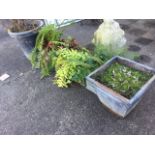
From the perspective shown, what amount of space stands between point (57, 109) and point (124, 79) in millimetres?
840

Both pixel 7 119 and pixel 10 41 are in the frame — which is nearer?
pixel 7 119

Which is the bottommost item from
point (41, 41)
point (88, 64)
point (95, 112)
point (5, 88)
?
point (95, 112)

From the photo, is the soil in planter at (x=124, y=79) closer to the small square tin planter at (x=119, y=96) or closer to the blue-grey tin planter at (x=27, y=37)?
the small square tin planter at (x=119, y=96)

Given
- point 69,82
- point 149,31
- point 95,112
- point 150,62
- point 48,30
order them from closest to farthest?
point 95,112 < point 69,82 < point 48,30 < point 150,62 < point 149,31

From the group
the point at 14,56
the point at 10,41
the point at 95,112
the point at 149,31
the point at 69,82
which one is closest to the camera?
the point at 95,112

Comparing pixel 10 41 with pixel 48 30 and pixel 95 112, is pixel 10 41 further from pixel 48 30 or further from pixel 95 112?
pixel 95 112

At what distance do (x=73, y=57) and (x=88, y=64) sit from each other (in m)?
0.19

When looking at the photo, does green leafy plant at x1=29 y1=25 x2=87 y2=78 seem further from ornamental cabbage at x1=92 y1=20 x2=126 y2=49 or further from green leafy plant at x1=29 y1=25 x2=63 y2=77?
ornamental cabbage at x1=92 y1=20 x2=126 y2=49

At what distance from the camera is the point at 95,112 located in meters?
2.01

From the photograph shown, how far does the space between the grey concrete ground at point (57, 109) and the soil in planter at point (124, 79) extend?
36 centimetres

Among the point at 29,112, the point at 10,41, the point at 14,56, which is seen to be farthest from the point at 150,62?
the point at 10,41

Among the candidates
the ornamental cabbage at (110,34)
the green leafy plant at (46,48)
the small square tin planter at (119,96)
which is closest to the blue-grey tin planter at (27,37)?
the green leafy plant at (46,48)

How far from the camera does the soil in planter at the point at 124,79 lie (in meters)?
1.72

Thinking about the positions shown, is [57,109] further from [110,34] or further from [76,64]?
[110,34]
